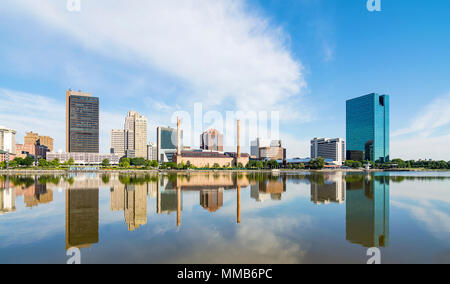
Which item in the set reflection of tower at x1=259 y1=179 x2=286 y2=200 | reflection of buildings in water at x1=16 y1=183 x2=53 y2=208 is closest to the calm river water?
reflection of buildings in water at x1=16 y1=183 x2=53 y2=208

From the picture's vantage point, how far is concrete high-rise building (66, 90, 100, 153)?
6467 inches

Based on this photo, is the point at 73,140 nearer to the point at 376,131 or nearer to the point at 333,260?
the point at 333,260

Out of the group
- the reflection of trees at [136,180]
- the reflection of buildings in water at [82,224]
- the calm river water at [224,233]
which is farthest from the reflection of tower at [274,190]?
the reflection of trees at [136,180]

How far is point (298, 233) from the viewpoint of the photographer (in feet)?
43.3

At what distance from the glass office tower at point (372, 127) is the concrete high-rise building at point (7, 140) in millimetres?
283194

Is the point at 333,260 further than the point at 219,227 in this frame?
No

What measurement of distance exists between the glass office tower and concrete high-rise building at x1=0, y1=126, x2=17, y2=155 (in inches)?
11149

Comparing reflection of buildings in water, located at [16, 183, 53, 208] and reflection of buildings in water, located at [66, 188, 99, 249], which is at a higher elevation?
reflection of buildings in water, located at [66, 188, 99, 249]

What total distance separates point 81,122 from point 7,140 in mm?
59663

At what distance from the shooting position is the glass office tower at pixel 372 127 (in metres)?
173

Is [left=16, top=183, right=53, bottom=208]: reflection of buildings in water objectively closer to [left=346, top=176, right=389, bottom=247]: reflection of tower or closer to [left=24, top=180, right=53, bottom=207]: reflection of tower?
[left=24, top=180, right=53, bottom=207]: reflection of tower

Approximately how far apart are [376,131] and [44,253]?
20996 cm
